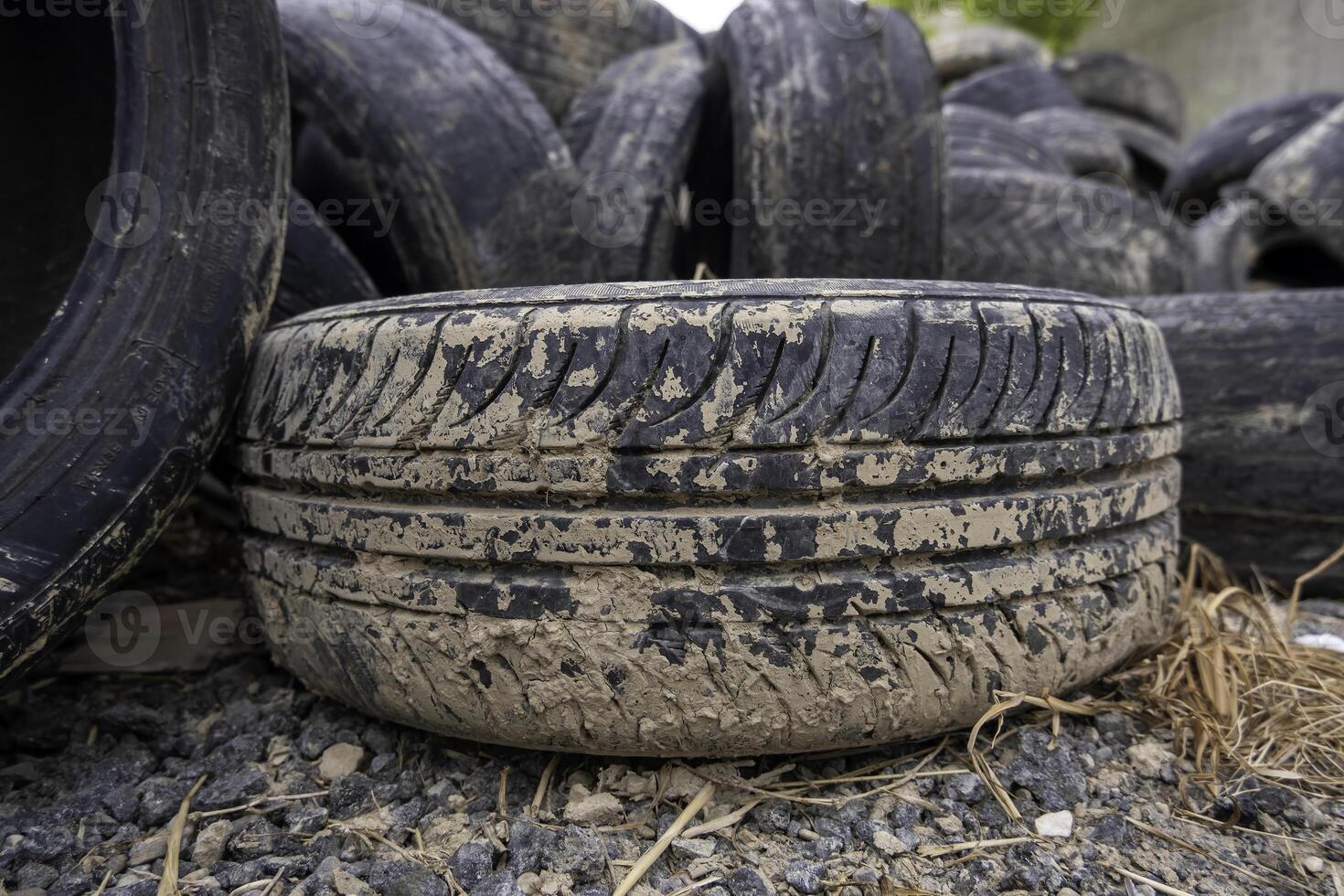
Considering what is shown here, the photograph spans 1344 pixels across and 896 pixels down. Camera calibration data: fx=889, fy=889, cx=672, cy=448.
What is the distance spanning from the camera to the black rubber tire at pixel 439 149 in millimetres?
2014

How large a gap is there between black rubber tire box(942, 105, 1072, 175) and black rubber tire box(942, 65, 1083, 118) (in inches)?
70.1

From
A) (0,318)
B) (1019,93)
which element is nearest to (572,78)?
(0,318)

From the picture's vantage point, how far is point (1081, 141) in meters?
5.32

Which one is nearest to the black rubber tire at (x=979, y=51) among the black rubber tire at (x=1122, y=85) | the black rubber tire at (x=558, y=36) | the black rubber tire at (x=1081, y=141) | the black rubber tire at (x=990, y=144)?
the black rubber tire at (x=1122, y=85)

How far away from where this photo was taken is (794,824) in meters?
1.10

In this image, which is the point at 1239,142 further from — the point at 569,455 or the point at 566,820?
the point at 566,820

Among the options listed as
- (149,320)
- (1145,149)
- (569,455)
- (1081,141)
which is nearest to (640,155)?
(149,320)

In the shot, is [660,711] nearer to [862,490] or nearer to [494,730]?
[494,730]

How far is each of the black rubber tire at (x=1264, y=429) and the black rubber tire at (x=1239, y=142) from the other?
3826 millimetres

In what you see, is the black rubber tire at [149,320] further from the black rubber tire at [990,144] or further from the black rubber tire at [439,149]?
the black rubber tire at [990,144]

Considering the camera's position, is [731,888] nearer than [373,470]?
Yes

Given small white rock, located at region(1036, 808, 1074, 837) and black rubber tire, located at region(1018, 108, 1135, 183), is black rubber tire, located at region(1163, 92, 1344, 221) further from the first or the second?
small white rock, located at region(1036, 808, 1074, 837)

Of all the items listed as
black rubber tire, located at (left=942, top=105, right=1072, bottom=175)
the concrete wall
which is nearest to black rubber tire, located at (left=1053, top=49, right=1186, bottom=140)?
black rubber tire, located at (left=942, top=105, right=1072, bottom=175)

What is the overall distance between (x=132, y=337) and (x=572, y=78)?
1968 millimetres
